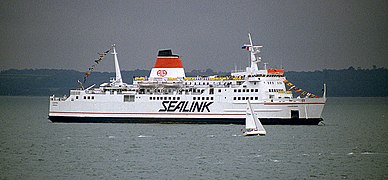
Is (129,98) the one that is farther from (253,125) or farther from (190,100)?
(253,125)

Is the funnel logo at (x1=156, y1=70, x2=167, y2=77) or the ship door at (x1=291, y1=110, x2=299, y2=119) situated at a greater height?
the funnel logo at (x1=156, y1=70, x2=167, y2=77)

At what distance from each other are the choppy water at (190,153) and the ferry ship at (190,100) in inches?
42.7

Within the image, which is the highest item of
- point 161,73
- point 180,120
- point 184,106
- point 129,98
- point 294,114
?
point 161,73

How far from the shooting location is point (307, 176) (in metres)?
34.8

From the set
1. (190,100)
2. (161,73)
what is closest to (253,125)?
(190,100)

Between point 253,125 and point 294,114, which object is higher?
point 294,114

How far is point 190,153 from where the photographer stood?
42531mm

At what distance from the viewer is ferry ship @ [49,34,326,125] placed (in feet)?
186

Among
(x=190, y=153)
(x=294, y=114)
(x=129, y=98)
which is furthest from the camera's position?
(x=129, y=98)

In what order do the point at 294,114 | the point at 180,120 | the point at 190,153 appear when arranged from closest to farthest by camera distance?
the point at 190,153
the point at 294,114
the point at 180,120

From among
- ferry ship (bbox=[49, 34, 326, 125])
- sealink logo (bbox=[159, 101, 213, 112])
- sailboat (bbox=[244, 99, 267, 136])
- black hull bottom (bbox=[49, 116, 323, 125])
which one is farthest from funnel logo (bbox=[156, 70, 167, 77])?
sailboat (bbox=[244, 99, 267, 136])

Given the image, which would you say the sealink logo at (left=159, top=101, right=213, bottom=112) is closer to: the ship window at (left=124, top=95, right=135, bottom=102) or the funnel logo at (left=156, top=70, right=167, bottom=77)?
the ship window at (left=124, top=95, right=135, bottom=102)

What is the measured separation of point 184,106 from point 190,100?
0.69 metres

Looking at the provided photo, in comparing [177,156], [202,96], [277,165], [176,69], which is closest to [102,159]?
[177,156]
